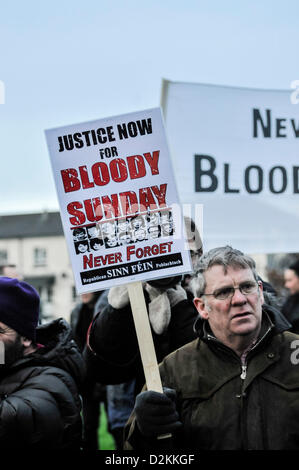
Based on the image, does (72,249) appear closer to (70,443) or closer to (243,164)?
(70,443)

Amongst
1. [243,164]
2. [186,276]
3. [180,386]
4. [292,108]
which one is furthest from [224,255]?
[292,108]

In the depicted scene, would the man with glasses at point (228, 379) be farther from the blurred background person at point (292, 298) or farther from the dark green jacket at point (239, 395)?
the blurred background person at point (292, 298)

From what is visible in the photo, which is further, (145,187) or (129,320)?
(129,320)

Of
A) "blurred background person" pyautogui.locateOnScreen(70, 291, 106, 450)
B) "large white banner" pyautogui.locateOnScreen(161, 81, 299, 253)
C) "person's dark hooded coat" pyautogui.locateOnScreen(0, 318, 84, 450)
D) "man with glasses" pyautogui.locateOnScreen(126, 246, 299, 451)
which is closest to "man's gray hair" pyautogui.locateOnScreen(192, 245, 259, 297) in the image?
"man with glasses" pyautogui.locateOnScreen(126, 246, 299, 451)

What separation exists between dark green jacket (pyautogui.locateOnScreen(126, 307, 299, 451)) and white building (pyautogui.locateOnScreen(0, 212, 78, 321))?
66.4 metres

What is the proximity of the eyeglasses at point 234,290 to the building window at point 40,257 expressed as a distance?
70.0 m

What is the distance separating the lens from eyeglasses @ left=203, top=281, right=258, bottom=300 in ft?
9.60

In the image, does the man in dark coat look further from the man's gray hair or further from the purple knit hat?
the man's gray hair

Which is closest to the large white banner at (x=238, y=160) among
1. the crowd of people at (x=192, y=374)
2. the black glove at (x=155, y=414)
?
the crowd of people at (x=192, y=374)

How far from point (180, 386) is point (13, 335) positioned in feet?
2.43

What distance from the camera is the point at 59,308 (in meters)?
69.2

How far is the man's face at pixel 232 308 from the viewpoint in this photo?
9.45 feet

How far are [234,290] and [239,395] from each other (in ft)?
1.33

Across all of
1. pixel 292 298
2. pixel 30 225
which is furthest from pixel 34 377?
pixel 30 225
